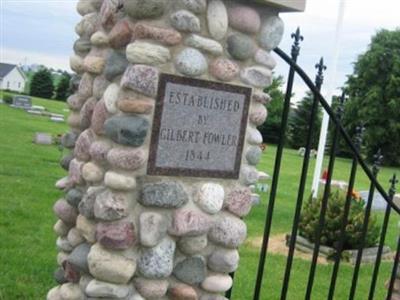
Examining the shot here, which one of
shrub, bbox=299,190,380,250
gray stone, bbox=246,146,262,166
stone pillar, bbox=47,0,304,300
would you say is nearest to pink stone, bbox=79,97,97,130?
stone pillar, bbox=47,0,304,300

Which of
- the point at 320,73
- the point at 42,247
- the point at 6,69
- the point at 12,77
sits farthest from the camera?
the point at 12,77

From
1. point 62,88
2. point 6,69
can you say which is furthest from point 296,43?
point 6,69

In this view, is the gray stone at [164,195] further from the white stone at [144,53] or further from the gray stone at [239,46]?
the gray stone at [239,46]

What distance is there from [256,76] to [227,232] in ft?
2.71

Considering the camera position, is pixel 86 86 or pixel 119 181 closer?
pixel 119 181

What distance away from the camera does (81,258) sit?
9.30ft

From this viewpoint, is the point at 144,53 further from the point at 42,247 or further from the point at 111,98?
the point at 42,247

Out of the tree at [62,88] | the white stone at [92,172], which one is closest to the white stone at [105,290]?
the white stone at [92,172]

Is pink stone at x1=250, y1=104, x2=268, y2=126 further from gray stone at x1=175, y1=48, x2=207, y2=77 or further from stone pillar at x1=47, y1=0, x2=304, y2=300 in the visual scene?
gray stone at x1=175, y1=48, x2=207, y2=77

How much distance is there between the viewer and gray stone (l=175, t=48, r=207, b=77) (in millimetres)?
2740

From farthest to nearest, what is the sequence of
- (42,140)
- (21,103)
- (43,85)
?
(43,85) < (21,103) < (42,140)

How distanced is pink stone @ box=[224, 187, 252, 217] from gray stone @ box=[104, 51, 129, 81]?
857 millimetres

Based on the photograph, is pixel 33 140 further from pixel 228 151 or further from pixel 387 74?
pixel 387 74

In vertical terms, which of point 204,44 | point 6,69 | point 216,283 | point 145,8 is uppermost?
point 6,69
